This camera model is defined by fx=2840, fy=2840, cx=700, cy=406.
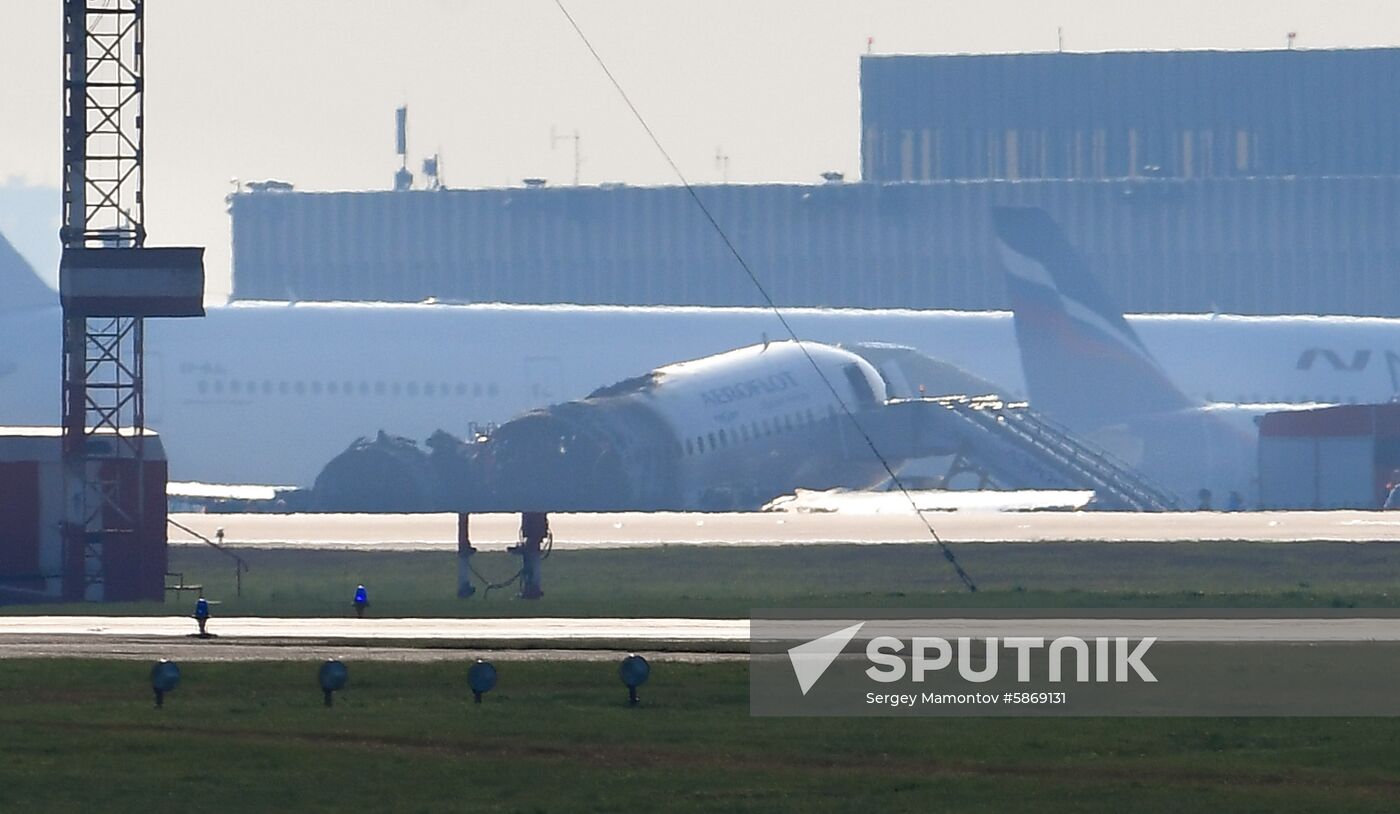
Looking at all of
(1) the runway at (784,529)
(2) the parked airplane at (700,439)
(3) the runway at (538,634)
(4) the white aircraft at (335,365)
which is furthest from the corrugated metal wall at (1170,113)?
(3) the runway at (538,634)

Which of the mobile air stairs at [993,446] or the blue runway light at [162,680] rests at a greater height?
the mobile air stairs at [993,446]

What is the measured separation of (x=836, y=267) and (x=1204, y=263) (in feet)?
65.0

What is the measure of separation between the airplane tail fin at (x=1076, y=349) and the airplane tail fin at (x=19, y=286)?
31897 mm

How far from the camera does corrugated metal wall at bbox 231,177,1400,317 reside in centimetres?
15275

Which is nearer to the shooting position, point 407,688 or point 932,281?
point 407,688

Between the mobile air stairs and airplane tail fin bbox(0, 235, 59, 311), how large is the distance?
93.9 ft

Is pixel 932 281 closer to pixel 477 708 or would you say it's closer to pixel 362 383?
pixel 362 383

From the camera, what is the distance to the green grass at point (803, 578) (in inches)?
1868

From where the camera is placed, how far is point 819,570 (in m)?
57.1

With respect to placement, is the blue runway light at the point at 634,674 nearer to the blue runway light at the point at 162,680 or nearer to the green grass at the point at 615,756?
the green grass at the point at 615,756

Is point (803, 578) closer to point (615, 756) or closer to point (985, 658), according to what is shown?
point (985, 658)

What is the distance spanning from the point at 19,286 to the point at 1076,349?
114 feet

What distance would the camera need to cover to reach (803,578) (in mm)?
55906

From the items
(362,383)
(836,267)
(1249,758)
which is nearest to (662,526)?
(362,383)
